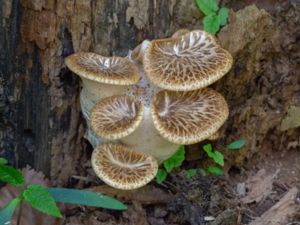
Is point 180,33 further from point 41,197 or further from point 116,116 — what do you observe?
point 41,197

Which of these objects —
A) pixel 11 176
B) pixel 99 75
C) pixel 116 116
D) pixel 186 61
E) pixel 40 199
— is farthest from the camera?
pixel 116 116

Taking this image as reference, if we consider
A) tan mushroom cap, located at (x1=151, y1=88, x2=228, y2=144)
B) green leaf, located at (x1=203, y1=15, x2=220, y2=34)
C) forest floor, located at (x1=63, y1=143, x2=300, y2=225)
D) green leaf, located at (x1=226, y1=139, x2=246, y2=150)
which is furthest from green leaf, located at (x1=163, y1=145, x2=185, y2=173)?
green leaf, located at (x1=203, y1=15, x2=220, y2=34)

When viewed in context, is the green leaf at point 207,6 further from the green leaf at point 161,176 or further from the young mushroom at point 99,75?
the green leaf at point 161,176

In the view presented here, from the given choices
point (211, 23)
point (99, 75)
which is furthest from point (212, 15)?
point (99, 75)

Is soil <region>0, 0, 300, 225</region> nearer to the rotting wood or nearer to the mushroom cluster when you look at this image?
the rotting wood

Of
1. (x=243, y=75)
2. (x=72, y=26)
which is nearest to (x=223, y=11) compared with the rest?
(x=243, y=75)
